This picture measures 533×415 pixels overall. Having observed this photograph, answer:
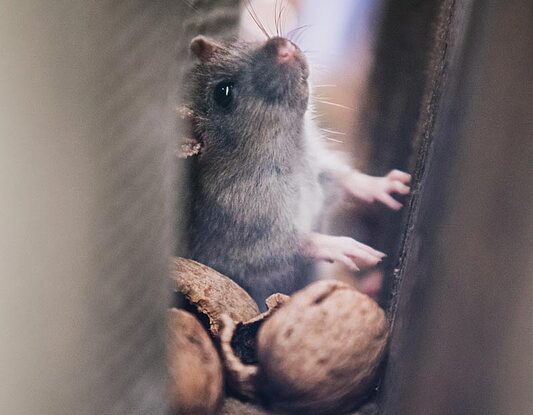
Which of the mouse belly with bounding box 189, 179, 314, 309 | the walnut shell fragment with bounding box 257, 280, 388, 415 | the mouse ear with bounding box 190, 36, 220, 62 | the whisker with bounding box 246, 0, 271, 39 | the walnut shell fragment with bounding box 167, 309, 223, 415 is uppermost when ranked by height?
the whisker with bounding box 246, 0, 271, 39

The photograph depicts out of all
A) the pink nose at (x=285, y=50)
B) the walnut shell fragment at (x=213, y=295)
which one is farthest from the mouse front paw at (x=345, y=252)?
the pink nose at (x=285, y=50)

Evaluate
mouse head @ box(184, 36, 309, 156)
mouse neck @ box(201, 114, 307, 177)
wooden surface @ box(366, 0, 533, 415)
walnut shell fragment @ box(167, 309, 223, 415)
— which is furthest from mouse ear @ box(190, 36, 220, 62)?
walnut shell fragment @ box(167, 309, 223, 415)

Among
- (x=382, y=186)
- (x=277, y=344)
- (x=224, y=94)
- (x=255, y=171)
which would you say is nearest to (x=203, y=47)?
(x=224, y=94)

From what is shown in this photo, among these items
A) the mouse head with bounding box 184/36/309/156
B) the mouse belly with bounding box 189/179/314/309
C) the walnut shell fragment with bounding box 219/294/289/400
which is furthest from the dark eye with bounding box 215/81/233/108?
the walnut shell fragment with bounding box 219/294/289/400

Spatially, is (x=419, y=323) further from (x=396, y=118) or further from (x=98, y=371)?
Result: (x=98, y=371)

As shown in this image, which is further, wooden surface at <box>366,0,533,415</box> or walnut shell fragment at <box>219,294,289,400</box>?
walnut shell fragment at <box>219,294,289,400</box>

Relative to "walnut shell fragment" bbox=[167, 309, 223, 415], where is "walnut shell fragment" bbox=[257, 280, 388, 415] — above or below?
above

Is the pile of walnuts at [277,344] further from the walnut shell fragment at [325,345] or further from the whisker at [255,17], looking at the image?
the whisker at [255,17]

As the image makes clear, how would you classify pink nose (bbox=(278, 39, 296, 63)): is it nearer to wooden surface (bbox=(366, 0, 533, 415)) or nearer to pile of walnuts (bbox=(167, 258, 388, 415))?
wooden surface (bbox=(366, 0, 533, 415))
